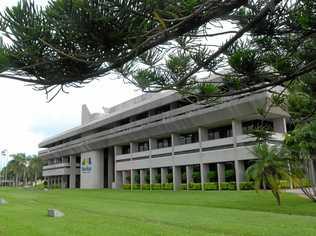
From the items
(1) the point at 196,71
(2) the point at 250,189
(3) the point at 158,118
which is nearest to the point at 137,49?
(1) the point at 196,71

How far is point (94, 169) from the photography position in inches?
1986

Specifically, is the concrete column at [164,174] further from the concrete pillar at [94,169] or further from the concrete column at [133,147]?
the concrete pillar at [94,169]

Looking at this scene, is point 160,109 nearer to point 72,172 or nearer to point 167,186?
point 167,186

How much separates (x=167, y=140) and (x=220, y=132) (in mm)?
7726

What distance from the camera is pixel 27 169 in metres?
93.8

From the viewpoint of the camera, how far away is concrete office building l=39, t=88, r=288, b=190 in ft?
94.8

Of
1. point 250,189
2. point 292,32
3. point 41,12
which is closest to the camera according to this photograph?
point 41,12

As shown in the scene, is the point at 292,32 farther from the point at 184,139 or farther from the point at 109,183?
the point at 109,183

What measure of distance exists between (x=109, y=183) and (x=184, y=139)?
1721 cm

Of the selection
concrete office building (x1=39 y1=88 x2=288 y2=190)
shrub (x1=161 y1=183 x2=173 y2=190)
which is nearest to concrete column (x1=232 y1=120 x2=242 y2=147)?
concrete office building (x1=39 y1=88 x2=288 y2=190)

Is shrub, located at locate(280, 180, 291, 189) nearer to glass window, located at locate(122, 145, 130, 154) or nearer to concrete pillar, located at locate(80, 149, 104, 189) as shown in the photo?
glass window, located at locate(122, 145, 130, 154)

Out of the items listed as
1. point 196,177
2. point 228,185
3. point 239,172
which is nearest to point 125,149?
point 196,177

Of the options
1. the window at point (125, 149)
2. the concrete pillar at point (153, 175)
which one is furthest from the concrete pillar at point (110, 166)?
the concrete pillar at point (153, 175)

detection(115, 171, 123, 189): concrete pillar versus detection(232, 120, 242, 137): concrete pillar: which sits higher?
detection(232, 120, 242, 137): concrete pillar
